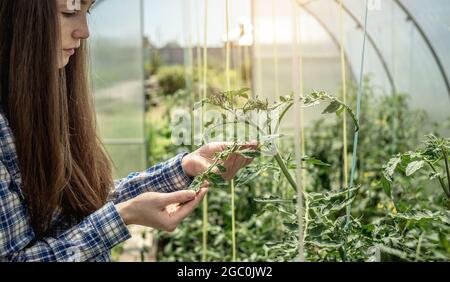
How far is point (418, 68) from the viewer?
2.69 m

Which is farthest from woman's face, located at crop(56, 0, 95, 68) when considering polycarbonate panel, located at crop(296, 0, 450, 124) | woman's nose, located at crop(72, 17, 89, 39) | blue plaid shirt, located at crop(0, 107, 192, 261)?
polycarbonate panel, located at crop(296, 0, 450, 124)

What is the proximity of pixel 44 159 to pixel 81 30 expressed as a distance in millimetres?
188

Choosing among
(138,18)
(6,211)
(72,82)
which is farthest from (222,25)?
(6,211)

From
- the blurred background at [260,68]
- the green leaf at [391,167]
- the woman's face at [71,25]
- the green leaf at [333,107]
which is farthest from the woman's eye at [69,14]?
the blurred background at [260,68]

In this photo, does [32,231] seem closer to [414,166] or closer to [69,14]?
[69,14]

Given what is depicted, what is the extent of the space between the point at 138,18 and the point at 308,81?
1605 mm

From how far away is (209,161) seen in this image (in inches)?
40.8

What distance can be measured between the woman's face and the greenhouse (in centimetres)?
19

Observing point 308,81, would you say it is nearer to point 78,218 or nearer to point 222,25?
point 222,25

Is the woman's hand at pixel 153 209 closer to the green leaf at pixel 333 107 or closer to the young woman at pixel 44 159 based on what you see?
the young woman at pixel 44 159

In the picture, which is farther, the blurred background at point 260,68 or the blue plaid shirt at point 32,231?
the blurred background at point 260,68

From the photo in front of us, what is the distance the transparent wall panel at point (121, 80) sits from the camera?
9.70 ft

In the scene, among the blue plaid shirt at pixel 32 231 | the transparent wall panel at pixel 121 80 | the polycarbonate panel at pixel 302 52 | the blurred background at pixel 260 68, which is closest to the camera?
the blue plaid shirt at pixel 32 231

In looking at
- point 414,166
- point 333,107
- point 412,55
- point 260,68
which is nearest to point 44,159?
point 333,107
